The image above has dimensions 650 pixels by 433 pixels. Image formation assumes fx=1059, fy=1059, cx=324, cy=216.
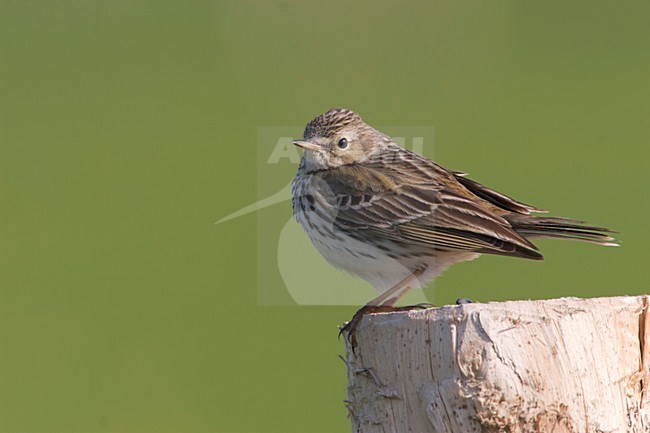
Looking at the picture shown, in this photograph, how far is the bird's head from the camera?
279 inches

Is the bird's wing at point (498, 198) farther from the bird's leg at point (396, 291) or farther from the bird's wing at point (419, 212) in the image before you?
the bird's leg at point (396, 291)

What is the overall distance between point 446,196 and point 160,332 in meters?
5.14

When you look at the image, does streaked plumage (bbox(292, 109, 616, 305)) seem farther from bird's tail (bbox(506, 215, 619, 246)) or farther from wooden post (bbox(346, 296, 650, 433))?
wooden post (bbox(346, 296, 650, 433))

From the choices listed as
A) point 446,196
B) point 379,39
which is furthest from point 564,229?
point 379,39

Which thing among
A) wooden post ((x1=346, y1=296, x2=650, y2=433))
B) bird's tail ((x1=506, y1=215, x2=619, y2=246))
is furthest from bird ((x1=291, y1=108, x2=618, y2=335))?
wooden post ((x1=346, y1=296, x2=650, y2=433))

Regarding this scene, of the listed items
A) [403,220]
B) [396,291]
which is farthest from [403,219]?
[396,291]

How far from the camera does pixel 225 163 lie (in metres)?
12.5

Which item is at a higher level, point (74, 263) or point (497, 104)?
point (497, 104)

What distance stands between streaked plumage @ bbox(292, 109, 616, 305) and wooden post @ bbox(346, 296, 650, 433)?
1.45 meters

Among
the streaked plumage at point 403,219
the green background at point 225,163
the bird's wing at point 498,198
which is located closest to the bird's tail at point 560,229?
the streaked plumage at point 403,219

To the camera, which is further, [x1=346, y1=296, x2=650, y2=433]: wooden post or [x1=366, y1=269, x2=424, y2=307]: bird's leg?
[x1=366, y1=269, x2=424, y2=307]: bird's leg

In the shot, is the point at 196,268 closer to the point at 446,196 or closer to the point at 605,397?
the point at 446,196

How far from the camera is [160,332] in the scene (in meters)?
10.8

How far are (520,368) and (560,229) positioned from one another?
2108 millimetres
